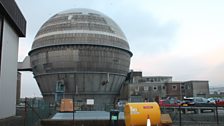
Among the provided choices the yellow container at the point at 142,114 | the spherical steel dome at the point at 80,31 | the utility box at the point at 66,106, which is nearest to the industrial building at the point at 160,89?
the spherical steel dome at the point at 80,31

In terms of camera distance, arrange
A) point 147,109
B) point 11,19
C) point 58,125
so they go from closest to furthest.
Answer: point 147,109 < point 58,125 < point 11,19

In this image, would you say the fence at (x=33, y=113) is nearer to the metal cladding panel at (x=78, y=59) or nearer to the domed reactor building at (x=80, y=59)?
the domed reactor building at (x=80, y=59)

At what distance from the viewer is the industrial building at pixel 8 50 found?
32688mm

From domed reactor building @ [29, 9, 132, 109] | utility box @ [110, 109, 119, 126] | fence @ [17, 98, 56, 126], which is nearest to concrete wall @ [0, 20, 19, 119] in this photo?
fence @ [17, 98, 56, 126]

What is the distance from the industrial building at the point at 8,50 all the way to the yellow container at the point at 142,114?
21770mm

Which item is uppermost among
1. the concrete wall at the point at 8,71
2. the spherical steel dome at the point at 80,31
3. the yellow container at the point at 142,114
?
the spherical steel dome at the point at 80,31

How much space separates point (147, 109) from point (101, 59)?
54856mm

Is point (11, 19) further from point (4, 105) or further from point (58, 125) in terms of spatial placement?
point (58, 125)

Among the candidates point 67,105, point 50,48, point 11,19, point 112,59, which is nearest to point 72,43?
point 50,48

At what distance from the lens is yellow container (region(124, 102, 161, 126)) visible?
1424cm

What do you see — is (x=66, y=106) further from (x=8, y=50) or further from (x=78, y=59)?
(x=78, y=59)

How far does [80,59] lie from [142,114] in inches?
2144

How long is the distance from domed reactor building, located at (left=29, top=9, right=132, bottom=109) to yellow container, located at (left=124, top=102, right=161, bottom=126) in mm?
53480

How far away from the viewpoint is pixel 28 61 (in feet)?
282
